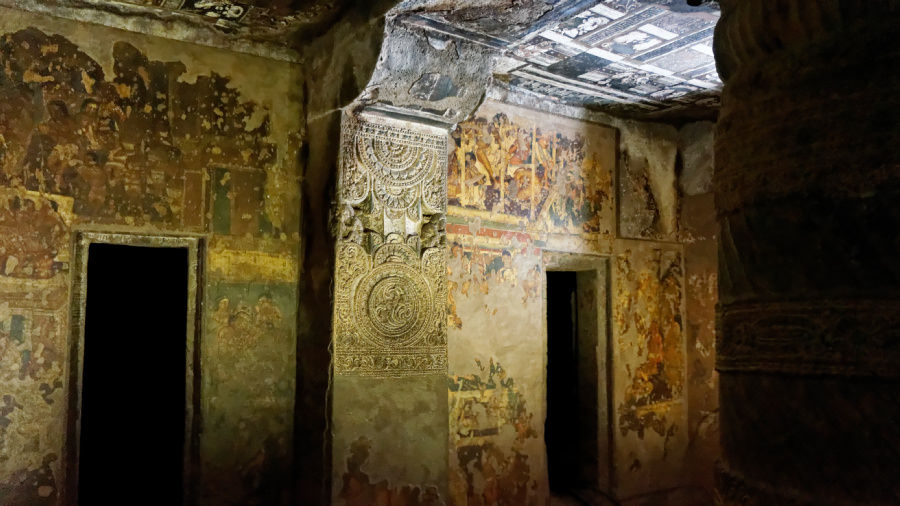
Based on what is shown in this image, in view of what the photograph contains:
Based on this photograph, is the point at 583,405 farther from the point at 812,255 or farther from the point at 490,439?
the point at 812,255

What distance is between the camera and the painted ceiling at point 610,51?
4309mm

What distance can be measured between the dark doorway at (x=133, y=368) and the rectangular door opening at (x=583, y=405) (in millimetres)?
3649

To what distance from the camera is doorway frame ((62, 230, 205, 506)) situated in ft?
13.8

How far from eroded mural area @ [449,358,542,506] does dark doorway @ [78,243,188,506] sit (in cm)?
255

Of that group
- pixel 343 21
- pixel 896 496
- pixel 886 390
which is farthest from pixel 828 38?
pixel 343 21

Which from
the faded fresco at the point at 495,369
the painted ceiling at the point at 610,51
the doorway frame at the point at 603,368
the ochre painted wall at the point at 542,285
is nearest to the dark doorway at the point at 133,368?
the faded fresco at the point at 495,369

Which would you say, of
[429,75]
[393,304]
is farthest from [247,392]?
[429,75]

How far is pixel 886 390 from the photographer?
1.58 metres

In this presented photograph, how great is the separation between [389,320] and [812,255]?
3.22m

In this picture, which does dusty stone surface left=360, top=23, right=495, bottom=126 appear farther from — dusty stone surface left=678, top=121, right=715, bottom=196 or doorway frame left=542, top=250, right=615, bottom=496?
dusty stone surface left=678, top=121, right=715, bottom=196

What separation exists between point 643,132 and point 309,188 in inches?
145

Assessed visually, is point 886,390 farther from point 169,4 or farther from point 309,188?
point 169,4

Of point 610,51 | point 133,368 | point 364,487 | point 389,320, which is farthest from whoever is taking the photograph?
point 133,368

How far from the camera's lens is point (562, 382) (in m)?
7.24
